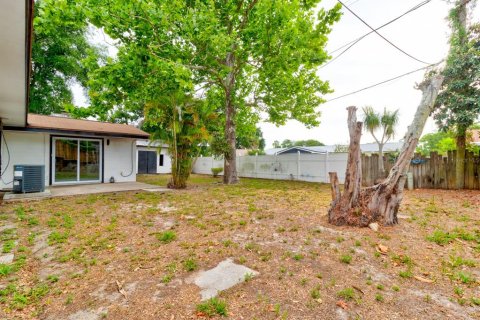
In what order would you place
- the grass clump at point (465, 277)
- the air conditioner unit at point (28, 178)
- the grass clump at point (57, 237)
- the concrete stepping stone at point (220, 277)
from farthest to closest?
the air conditioner unit at point (28, 178) → the grass clump at point (57, 237) → the grass clump at point (465, 277) → the concrete stepping stone at point (220, 277)

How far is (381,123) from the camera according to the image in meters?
9.20

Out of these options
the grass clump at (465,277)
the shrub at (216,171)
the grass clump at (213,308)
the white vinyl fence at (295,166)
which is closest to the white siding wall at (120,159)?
the white vinyl fence at (295,166)

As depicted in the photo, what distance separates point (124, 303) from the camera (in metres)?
2.02

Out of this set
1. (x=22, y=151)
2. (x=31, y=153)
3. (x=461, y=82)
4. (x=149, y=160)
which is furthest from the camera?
(x=149, y=160)

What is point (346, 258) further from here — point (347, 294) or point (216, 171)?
point (216, 171)

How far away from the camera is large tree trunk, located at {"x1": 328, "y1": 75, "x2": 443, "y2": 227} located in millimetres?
3988

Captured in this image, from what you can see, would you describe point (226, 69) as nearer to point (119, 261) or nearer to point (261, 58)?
point (261, 58)

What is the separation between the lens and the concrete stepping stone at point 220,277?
2.22 metres

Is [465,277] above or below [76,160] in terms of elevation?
below

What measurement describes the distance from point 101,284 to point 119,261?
0.50m

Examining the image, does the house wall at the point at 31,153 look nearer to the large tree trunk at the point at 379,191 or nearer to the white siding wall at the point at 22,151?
the white siding wall at the point at 22,151

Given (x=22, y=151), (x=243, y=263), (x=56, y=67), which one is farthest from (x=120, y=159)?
(x=243, y=263)

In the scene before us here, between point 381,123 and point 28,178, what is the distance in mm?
12675

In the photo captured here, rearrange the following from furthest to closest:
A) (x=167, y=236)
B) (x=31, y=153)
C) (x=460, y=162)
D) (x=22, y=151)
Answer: (x=31, y=153), (x=22, y=151), (x=460, y=162), (x=167, y=236)
